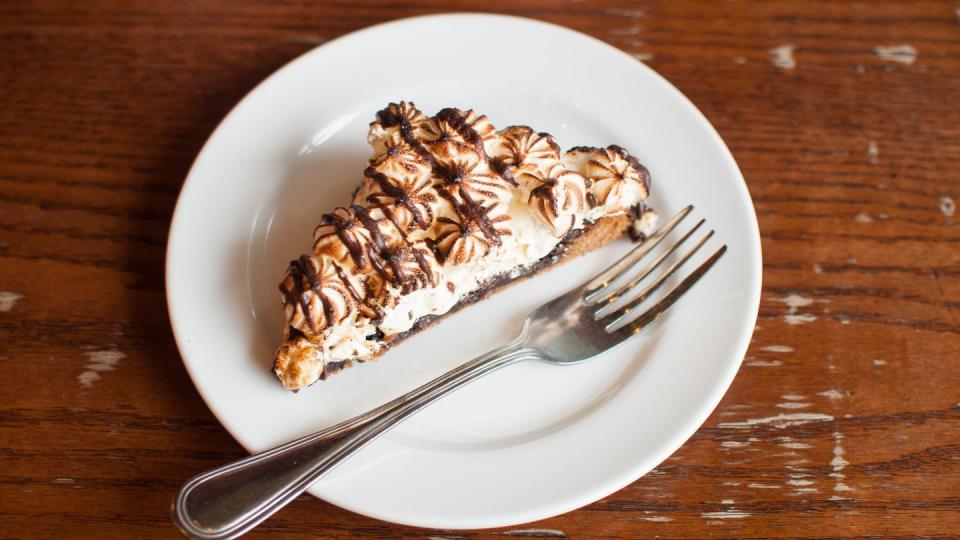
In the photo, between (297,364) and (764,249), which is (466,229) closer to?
(297,364)

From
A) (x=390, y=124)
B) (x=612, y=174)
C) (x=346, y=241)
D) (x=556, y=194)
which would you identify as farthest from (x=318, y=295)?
(x=612, y=174)

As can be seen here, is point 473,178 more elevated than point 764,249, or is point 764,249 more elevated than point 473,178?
point 473,178

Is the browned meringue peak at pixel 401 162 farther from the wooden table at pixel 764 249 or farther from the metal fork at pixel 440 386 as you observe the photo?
the wooden table at pixel 764 249

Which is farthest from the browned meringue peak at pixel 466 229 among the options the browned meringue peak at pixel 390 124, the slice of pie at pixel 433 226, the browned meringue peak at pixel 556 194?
the browned meringue peak at pixel 390 124

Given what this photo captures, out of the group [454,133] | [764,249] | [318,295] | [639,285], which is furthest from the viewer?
[764,249]

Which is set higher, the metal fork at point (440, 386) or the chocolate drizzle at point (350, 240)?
the chocolate drizzle at point (350, 240)

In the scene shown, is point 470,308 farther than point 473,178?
Yes

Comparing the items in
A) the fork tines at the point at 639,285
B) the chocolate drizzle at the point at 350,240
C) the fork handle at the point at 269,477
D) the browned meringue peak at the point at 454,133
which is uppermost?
the browned meringue peak at the point at 454,133

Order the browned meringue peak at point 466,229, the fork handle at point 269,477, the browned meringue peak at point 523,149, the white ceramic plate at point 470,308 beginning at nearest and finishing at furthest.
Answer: the fork handle at point 269,477 < the white ceramic plate at point 470,308 < the browned meringue peak at point 466,229 < the browned meringue peak at point 523,149
